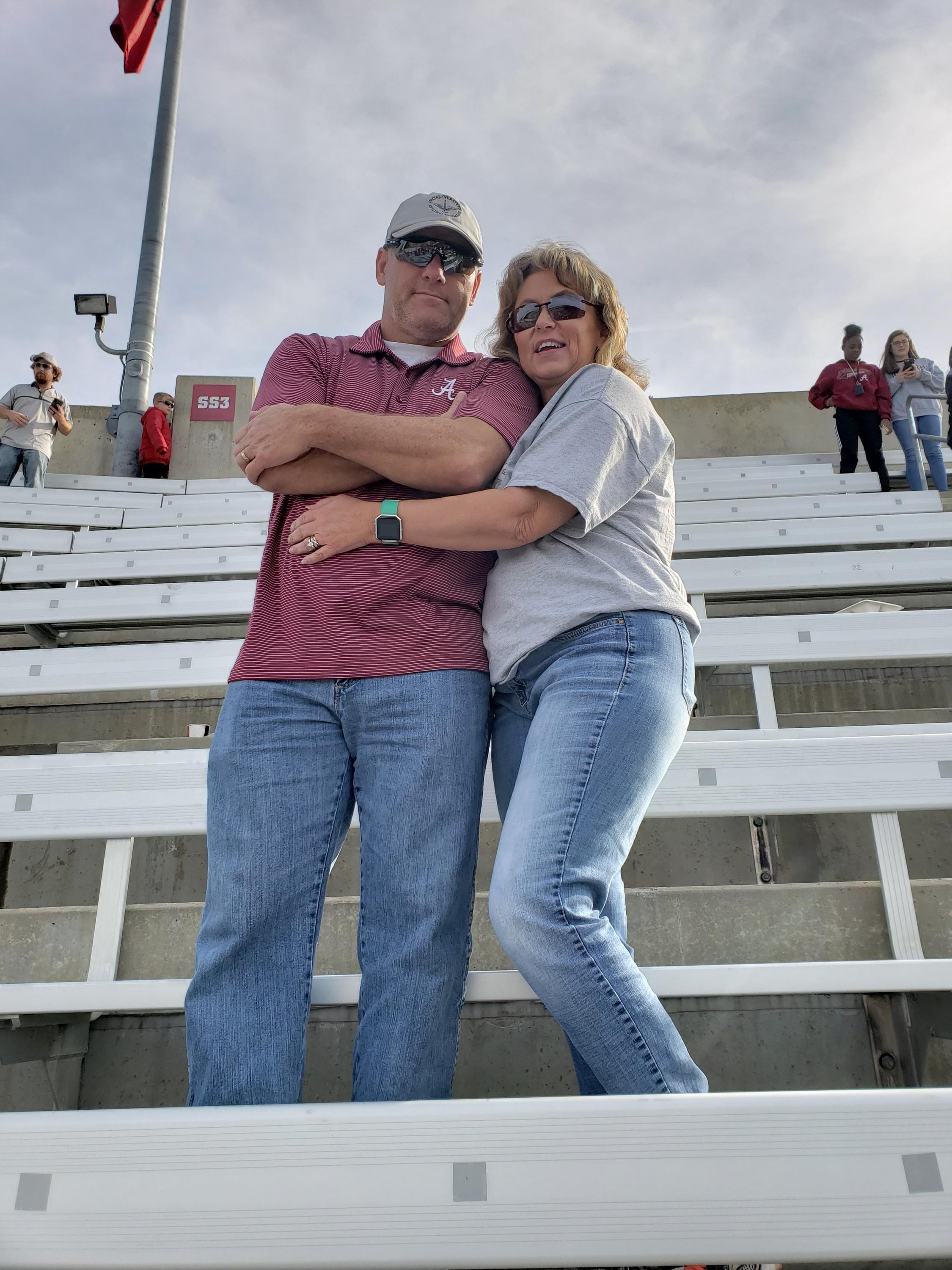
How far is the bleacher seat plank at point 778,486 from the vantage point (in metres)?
5.89

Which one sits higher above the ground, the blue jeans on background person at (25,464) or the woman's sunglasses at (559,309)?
the blue jeans on background person at (25,464)

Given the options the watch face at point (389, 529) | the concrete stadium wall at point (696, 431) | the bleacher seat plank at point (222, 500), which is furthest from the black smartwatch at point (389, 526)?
the concrete stadium wall at point (696, 431)

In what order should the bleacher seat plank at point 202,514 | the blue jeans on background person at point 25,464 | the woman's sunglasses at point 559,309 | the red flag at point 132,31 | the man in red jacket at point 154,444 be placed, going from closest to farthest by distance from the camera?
the woman's sunglasses at point 559,309
the bleacher seat plank at point 202,514
the blue jeans on background person at point 25,464
the man in red jacket at point 154,444
the red flag at point 132,31

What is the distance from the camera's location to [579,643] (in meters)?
1.12

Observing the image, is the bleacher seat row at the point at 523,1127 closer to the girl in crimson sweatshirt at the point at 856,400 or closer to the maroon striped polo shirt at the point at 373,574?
the maroon striped polo shirt at the point at 373,574

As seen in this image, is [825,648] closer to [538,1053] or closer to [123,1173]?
[538,1053]

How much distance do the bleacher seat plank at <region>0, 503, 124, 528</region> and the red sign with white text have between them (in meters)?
2.70

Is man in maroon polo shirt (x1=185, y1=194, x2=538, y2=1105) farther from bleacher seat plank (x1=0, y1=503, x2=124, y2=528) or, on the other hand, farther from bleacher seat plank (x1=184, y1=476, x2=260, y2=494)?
bleacher seat plank (x1=184, y1=476, x2=260, y2=494)

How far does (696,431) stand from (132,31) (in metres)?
7.28

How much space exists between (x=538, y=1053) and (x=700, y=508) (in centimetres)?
384

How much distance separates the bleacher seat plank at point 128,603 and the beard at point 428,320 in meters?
1.89

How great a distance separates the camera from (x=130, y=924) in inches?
59.5

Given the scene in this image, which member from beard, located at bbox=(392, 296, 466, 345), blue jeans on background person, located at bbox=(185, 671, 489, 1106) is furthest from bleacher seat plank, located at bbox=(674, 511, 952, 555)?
blue jeans on background person, located at bbox=(185, 671, 489, 1106)

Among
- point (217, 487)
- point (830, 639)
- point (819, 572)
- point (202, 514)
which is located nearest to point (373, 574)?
point (830, 639)
